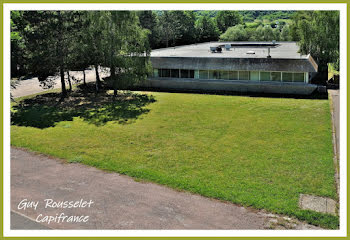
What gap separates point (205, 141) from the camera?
21.8 metres

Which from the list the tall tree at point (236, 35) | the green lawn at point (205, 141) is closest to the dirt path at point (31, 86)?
A: the green lawn at point (205, 141)

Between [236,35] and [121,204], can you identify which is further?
[236,35]

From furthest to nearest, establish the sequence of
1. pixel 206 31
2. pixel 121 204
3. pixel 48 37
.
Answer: pixel 206 31 < pixel 48 37 < pixel 121 204

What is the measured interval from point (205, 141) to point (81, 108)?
47.7 ft

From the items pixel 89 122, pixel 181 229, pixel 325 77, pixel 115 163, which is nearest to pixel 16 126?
pixel 89 122

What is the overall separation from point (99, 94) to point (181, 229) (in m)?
26.6

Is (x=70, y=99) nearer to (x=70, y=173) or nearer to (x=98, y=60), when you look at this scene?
(x=98, y=60)

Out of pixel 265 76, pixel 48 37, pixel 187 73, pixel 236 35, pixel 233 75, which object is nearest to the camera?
pixel 48 37

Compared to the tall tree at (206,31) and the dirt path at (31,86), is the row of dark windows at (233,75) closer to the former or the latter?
the dirt path at (31,86)

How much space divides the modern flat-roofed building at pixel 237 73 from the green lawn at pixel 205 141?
2.96 metres

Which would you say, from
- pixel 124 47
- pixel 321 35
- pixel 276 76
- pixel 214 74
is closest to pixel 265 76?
pixel 276 76

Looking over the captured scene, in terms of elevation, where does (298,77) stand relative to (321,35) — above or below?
below

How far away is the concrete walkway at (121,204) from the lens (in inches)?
513

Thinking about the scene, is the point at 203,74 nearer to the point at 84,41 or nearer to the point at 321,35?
the point at 321,35
